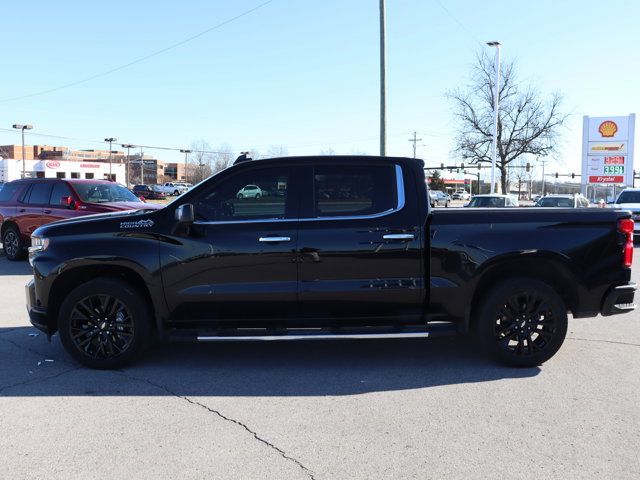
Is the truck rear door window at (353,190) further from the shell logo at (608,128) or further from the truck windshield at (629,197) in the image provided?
the shell logo at (608,128)

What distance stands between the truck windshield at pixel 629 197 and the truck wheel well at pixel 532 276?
16049 mm

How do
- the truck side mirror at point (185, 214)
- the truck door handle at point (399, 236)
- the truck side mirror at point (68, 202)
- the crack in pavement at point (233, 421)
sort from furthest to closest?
the truck side mirror at point (68, 202) → the truck door handle at point (399, 236) → the truck side mirror at point (185, 214) → the crack in pavement at point (233, 421)

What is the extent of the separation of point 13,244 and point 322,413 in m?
11.2

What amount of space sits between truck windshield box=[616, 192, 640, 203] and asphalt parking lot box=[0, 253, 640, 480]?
15.2 m

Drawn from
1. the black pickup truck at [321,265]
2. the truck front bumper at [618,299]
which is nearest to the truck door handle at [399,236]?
the black pickup truck at [321,265]

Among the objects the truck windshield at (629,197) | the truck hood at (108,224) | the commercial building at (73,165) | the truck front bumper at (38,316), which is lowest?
the truck front bumper at (38,316)

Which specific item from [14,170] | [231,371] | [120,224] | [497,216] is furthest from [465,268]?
[14,170]

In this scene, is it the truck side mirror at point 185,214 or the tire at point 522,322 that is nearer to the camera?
the truck side mirror at point 185,214

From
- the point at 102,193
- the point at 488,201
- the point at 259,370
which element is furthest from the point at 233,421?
the point at 488,201

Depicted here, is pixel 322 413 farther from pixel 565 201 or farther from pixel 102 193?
pixel 565 201

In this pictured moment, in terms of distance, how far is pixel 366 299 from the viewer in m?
5.10

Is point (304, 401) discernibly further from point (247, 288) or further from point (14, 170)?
point (14, 170)

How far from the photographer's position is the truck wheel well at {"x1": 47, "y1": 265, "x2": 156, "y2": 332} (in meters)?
5.25

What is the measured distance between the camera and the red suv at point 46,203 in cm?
1173
